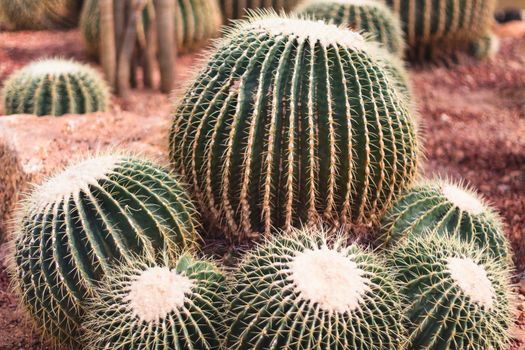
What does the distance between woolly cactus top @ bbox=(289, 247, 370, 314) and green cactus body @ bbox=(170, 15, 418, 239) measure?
0.61m

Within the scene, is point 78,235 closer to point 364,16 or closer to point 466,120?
point 364,16

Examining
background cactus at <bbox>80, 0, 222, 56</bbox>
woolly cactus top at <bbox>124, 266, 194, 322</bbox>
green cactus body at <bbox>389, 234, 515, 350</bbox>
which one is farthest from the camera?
background cactus at <bbox>80, 0, 222, 56</bbox>

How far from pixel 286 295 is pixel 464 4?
657cm

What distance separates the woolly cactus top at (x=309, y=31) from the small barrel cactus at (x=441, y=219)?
76 centimetres

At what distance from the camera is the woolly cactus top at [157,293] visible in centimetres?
243

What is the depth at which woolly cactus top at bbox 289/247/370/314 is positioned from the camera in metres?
2.34

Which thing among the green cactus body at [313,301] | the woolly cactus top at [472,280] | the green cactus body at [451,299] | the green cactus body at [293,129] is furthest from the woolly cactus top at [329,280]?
the green cactus body at [293,129]

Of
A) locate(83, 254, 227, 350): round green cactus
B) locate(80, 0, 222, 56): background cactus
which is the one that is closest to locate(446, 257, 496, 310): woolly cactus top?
locate(83, 254, 227, 350): round green cactus

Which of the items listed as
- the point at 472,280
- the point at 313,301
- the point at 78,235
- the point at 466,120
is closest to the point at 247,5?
the point at 466,120

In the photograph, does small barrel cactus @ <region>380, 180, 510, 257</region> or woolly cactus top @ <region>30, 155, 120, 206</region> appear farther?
small barrel cactus @ <region>380, 180, 510, 257</region>

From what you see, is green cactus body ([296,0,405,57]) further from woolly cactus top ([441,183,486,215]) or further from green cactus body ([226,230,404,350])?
green cactus body ([226,230,404,350])

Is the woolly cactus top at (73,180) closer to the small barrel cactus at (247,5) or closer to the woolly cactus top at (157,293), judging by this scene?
the woolly cactus top at (157,293)

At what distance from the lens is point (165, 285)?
8.18ft

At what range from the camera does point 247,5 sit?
8.08 metres
